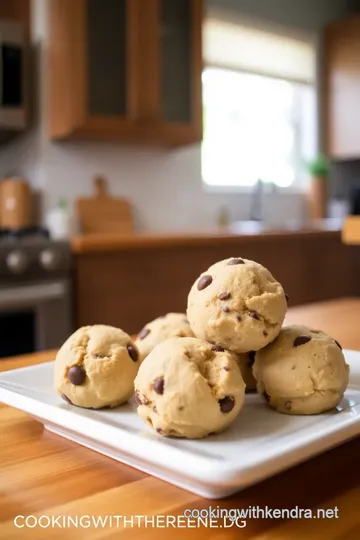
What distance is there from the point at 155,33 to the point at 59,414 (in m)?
2.52

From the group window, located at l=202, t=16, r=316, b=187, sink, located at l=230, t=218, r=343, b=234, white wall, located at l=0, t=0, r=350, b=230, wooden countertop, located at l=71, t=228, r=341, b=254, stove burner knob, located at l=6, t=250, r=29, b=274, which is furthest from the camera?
window, located at l=202, t=16, r=316, b=187

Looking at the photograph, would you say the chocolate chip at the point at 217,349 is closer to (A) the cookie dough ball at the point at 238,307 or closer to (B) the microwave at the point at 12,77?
(A) the cookie dough ball at the point at 238,307

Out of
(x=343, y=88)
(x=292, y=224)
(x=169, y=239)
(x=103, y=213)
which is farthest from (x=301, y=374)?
(x=343, y=88)

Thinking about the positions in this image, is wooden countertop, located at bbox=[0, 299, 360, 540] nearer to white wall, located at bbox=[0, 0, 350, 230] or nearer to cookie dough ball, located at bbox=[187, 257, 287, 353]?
cookie dough ball, located at bbox=[187, 257, 287, 353]

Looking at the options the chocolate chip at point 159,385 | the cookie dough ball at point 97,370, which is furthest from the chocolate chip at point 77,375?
the chocolate chip at point 159,385

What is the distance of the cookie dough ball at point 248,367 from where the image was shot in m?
0.63

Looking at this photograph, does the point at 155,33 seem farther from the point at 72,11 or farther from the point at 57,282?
the point at 57,282

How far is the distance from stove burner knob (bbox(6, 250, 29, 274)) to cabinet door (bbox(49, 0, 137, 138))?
0.73m

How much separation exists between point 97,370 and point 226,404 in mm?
144

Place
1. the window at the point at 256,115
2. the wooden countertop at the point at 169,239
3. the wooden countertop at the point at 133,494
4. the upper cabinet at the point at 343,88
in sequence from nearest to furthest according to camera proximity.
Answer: the wooden countertop at the point at 133,494 → the wooden countertop at the point at 169,239 → the window at the point at 256,115 → the upper cabinet at the point at 343,88

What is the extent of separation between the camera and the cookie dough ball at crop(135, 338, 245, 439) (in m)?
0.52

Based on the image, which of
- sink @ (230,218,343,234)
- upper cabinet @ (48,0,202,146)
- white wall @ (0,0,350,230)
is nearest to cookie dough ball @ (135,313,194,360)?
upper cabinet @ (48,0,202,146)

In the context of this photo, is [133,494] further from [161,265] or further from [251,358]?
[161,265]

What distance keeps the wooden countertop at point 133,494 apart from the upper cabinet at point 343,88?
3.72 metres
